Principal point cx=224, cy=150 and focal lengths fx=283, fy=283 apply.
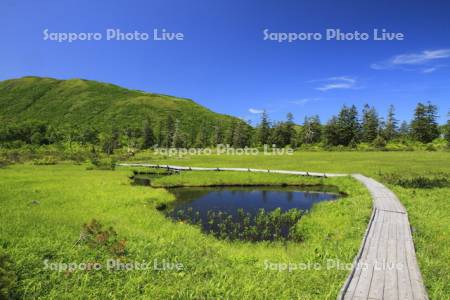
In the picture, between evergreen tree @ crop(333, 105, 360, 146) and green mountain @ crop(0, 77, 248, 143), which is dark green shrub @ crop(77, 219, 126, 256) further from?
green mountain @ crop(0, 77, 248, 143)

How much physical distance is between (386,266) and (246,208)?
14.0 metres

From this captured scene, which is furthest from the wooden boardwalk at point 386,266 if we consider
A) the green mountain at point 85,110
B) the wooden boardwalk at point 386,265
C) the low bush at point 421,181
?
the green mountain at point 85,110

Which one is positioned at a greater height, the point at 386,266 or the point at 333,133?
the point at 333,133

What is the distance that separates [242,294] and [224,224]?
9525 mm

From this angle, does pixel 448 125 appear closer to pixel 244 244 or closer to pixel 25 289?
pixel 244 244

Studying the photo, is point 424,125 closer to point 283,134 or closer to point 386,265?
point 283,134

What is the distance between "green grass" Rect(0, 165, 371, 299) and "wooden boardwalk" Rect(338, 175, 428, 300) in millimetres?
486

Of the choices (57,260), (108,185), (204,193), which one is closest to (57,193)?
(108,185)

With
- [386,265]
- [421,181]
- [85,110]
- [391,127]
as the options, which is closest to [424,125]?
[391,127]

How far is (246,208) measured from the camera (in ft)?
75.4

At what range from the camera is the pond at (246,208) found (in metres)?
16.9

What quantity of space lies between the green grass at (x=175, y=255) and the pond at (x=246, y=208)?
4.96ft

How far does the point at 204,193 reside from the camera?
98.8 feet

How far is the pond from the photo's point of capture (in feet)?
55.5
